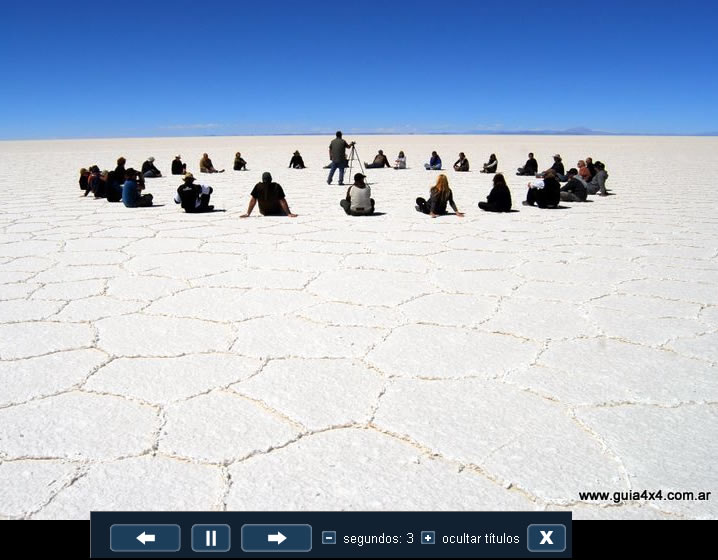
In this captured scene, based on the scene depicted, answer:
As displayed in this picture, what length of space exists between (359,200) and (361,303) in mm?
4090

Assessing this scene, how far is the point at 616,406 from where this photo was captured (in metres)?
2.32

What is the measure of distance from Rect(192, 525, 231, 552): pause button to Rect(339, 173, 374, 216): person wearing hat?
20.9 feet

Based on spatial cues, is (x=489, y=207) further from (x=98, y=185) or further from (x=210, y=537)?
(x=210, y=537)

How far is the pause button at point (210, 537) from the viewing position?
55.9 inches

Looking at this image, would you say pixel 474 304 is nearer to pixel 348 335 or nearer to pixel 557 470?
pixel 348 335

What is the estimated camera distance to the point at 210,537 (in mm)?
1437

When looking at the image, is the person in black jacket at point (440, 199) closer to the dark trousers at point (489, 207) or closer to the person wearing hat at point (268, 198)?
the dark trousers at point (489, 207)

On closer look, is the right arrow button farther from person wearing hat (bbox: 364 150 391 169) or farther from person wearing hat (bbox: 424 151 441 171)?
person wearing hat (bbox: 364 150 391 169)

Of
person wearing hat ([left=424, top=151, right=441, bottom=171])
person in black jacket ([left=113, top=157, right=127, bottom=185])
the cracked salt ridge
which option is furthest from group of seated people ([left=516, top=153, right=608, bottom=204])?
person in black jacket ([left=113, top=157, right=127, bottom=185])

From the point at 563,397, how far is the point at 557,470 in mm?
572

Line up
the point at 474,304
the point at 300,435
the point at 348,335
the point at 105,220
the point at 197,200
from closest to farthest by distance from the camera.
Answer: the point at 300,435 → the point at 348,335 → the point at 474,304 → the point at 105,220 → the point at 197,200

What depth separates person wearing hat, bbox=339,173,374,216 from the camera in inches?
297

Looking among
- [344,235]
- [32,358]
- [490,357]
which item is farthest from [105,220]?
[490,357]

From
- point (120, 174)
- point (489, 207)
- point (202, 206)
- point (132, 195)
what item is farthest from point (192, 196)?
point (489, 207)
